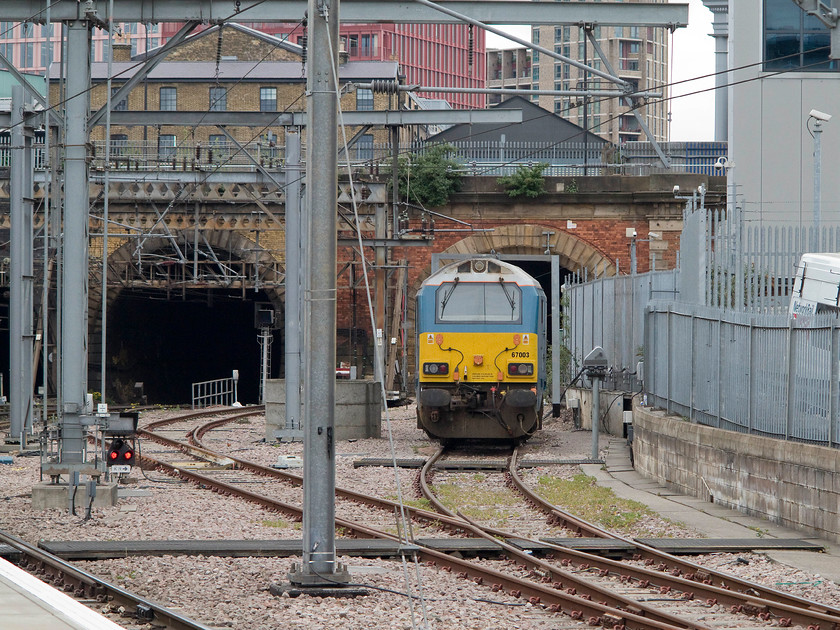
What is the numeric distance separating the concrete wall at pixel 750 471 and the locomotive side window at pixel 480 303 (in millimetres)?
4065

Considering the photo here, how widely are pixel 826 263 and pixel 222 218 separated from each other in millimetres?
27750

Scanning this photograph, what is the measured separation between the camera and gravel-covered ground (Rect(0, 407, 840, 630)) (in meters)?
9.04

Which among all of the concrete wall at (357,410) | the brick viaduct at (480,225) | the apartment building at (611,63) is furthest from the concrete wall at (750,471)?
the apartment building at (611,63)

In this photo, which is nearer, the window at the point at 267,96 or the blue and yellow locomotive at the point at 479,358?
the blue and yellow locomotive at the point at 479,358

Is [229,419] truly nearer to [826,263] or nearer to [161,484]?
[161,484]

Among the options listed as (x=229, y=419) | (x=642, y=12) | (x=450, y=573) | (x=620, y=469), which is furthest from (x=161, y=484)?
(x=229, y=419)

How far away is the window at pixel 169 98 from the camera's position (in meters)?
65.3

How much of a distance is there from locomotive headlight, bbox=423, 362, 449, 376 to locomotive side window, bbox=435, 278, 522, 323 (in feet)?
2.58

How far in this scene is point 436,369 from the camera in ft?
70.7

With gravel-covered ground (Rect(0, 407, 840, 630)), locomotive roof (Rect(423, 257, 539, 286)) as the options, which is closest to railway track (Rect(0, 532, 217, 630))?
gravel-covered ground (Rect(0, 407, 840, 630))

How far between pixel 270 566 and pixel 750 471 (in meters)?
5.78

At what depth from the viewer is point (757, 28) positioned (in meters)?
37.2

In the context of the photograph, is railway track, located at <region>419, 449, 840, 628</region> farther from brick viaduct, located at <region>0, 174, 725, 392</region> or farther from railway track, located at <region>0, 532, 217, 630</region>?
brick viaduct, located at <region>0, 174, 725, 392</region>

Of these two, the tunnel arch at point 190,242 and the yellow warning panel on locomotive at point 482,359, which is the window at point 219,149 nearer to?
the tunnel arch at point 190,242
